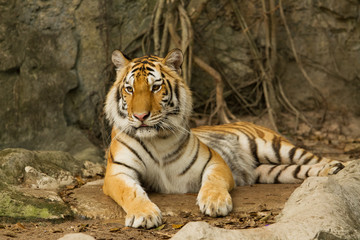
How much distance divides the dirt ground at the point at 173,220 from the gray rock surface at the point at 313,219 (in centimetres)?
33

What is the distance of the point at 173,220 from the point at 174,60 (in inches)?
51.0

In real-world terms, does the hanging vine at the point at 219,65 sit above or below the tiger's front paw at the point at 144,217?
above

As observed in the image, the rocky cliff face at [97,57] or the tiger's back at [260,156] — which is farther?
the rocky cliff face at [97,57]

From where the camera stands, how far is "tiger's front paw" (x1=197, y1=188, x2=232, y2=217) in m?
3.01

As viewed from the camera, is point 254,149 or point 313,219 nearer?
point 313,219

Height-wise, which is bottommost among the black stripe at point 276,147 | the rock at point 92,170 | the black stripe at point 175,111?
the rock at point 92,170

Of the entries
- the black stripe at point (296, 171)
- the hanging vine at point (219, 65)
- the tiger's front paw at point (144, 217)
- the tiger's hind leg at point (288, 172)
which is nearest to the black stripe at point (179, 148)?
the tiger's front paw at point (144, 217)

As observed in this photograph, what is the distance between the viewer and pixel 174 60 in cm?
373

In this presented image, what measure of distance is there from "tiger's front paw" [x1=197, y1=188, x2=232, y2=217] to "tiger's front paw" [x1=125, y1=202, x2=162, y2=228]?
33 cm

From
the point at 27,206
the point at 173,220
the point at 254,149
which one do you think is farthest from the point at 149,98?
the point at 254,149

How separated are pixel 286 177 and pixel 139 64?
1745mm

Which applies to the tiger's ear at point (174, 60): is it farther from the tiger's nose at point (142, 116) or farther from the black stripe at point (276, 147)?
the black stripe at point (276, 147)

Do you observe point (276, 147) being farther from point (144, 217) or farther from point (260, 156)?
point (144, 217)

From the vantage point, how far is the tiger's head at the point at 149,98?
3.30 meters
